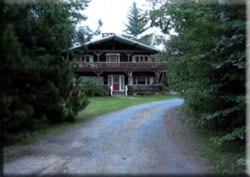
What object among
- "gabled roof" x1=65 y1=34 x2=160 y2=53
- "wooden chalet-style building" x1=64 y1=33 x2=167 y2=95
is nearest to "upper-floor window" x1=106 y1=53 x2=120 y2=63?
"wooden chalet-style building" x1=64 y1=33 x2=167 y2=95

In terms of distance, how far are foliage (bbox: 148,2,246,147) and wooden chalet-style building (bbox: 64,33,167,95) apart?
2144cm

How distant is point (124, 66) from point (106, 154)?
80.2 feet

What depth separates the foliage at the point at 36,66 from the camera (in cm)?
723

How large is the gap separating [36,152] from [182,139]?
336cm

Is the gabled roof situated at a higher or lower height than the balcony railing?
higher

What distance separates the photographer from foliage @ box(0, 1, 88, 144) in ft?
23.7

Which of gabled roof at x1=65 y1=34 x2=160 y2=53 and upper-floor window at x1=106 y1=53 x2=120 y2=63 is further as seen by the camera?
upper-floor window at x1=106 y1=53 x2=120 y2=63

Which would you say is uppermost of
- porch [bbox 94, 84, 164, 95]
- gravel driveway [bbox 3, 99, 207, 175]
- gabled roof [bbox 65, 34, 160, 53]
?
gabled roof [bbox 65, 34, 160, 53]

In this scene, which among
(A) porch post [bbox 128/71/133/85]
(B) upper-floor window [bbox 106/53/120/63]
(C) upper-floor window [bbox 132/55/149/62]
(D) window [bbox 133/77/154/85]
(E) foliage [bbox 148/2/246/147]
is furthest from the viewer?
(D) window [bbox 133/77/154/85]

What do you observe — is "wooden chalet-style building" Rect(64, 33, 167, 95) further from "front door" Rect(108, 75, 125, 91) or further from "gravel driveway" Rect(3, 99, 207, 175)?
"gravel driveway" Rect(3, 99, 207, 175)

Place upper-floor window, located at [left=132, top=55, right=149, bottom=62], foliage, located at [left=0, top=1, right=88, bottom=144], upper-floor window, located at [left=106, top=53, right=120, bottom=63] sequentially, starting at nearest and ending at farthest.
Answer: foliage, located at [left=0, top=1, right=88, bottom=144], upper-floor window, located at [left=106, top=53, right=120, bottom=63], upper-floor window, located at [left=132, top=55, right=149, bottom=62]

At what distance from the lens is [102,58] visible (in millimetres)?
31531

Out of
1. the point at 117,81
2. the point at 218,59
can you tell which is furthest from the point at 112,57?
the point at 218,59

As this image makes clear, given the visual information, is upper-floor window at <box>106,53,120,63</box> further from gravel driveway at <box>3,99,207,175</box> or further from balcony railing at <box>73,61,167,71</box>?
gravel driveway at <box>3,99,207,175</box>
